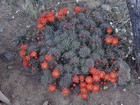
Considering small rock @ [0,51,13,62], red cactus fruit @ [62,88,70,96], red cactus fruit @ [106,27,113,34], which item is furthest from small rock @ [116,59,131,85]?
small rock @ [0,51,13,62]

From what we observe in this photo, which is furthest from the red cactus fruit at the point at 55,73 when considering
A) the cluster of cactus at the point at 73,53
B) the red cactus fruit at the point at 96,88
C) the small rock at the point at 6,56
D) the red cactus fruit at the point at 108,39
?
the small rock at the point at 6,56

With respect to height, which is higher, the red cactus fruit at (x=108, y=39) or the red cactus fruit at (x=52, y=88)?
the red cactus fruit at (x=108, y=39)

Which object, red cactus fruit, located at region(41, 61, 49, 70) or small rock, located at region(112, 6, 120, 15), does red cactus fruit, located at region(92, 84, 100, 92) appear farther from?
small rock, located at region(112, 6, 120, 15)

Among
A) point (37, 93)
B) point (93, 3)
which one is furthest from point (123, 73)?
point (93, 3)

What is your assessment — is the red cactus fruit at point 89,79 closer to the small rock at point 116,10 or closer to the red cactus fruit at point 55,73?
the red cactus fruit at point 55,73

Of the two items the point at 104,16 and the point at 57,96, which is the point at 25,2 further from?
the point at 57,96

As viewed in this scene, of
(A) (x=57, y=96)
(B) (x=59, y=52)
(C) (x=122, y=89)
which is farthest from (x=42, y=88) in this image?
(C) (x=122, y=89)
